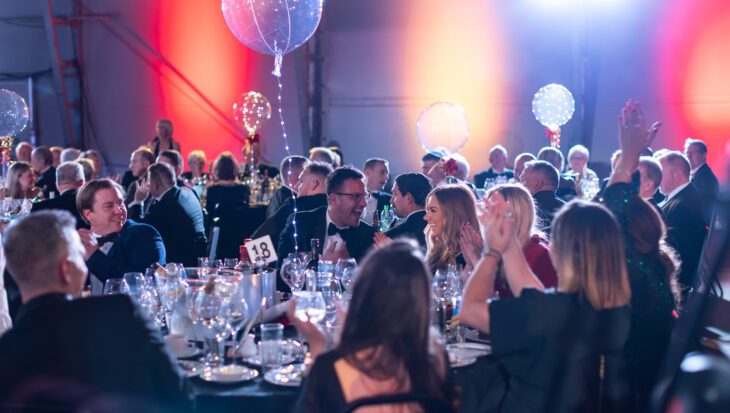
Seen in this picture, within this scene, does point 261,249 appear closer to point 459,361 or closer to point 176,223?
point 459,361

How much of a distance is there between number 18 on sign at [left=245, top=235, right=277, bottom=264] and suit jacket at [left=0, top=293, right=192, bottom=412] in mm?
1871

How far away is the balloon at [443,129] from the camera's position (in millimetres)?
8062

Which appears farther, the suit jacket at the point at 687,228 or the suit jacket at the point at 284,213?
the suit jacket at the point at 687,228

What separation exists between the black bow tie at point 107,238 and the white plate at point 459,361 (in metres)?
2.07

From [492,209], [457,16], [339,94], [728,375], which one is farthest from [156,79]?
[728,375]

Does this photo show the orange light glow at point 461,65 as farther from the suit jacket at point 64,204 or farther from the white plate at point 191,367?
the white plate at point 191,367

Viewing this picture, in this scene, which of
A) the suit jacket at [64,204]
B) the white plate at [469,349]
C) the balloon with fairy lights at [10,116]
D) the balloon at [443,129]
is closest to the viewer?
the white plate at [469,349]

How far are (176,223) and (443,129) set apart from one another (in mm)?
3222

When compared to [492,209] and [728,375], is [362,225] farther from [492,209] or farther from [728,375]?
[728,375]

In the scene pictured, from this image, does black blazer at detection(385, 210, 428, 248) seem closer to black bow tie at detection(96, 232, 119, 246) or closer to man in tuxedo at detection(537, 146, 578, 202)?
black bow tie at detection(96, 232, 119, 246)

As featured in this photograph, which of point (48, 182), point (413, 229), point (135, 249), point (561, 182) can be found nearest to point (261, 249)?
point (135, 249)

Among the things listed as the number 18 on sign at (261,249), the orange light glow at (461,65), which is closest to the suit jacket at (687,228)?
the number 18 on sign at (261,249)

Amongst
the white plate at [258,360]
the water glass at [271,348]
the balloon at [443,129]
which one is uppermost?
the balloon at [443,129]

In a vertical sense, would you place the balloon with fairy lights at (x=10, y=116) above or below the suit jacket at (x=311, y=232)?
above
